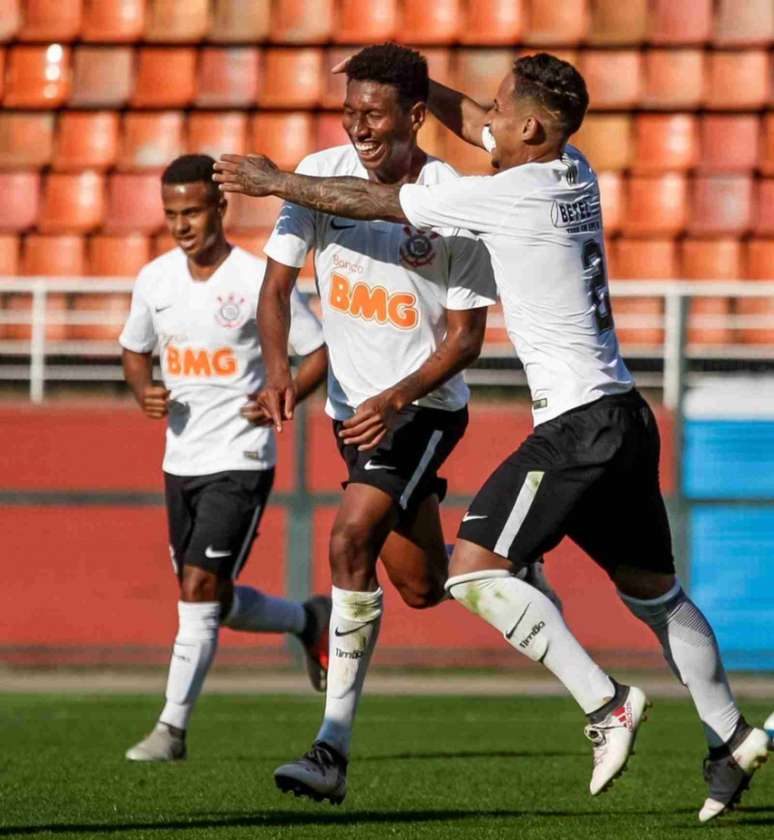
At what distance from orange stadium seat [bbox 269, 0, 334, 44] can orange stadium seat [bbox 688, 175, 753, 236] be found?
3.28m

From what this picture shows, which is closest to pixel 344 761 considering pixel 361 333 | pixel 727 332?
pixel 361 333

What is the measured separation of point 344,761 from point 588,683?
94cm

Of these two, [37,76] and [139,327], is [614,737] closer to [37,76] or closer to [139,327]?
[139,327]

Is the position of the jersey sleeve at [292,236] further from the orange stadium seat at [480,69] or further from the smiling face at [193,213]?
the orange stadium seat at [480,69]

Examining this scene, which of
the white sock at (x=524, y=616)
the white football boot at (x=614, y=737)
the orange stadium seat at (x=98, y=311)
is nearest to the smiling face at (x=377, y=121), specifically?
the white sock at (x=524, y=616)

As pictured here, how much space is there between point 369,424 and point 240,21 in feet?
33.9

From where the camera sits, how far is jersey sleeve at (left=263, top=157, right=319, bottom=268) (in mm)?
6508

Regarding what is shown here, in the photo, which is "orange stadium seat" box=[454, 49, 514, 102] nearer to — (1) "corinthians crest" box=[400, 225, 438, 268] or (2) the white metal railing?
(2) the white metal railing

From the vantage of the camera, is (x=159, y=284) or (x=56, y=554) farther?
(x=56, y=554)

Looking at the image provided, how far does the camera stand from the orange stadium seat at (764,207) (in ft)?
47.7

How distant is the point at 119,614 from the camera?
13.2 m

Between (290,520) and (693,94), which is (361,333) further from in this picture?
(693,94)

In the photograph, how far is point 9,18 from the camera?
16047 mm

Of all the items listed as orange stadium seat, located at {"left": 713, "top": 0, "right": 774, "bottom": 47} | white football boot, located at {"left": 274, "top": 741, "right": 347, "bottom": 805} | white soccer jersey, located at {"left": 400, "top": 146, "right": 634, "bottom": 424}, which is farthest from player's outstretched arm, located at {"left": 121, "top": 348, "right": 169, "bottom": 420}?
orange stadium seat, located at {"left": 713, "top": 0, "right": 774, "bottom": 47}
